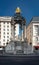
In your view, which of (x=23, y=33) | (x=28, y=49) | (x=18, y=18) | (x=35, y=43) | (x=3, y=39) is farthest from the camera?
(x=3, y=39)

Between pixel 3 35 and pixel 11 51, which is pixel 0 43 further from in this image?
pixel 11 51

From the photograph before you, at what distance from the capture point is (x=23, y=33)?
69.1 m

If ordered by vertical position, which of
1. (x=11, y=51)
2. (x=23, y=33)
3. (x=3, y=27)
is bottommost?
(x=11, y=51)

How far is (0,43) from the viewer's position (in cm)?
17300

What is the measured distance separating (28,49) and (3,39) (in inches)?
4738

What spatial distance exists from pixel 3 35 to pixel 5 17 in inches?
487

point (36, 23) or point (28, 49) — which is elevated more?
point (36, 23)

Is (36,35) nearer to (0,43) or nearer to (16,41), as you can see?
(0,43)

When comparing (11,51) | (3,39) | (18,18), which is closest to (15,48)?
(11,51)

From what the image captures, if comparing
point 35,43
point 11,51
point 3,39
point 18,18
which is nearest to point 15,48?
point 11,51

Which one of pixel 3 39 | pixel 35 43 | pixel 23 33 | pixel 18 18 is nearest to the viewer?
pixel 18 18

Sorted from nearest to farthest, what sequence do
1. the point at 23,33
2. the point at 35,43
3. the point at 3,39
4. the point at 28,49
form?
the point at 28,49
the point at 23,33
the point at 35,43
the point at 3,39

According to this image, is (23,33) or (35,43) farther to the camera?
(35,43)

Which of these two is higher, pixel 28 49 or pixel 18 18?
pixel 18 18
